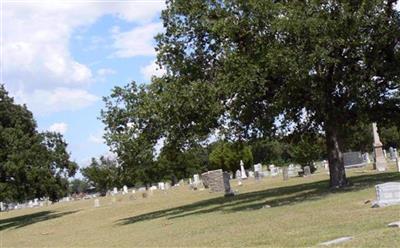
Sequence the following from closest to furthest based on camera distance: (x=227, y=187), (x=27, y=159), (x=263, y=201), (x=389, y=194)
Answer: (x=389, y=194) < (x=263, y=201) < (x=227, y=187) < (x=27, y=159)

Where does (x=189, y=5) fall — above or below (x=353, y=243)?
above

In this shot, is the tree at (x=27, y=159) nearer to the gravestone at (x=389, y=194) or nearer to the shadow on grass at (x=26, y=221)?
the shadow on grass at (x=26, y=221)

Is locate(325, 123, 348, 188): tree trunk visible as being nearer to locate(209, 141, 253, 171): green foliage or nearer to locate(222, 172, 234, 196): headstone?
locate(222, 172, 234, 196): headstone

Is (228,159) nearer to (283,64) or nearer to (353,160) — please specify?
(353,160)

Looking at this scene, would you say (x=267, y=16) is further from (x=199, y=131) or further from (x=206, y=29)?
(x=199, y=131)

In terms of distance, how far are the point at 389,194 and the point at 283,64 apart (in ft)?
21.2

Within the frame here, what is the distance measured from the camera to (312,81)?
23.1 m

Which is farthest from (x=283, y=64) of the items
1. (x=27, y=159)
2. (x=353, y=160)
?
(x=353, y=160)

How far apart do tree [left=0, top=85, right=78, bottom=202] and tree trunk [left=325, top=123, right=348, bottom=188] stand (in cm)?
2441

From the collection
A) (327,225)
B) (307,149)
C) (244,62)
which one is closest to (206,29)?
(244,62)

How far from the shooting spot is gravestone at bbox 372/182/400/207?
51.7 ft

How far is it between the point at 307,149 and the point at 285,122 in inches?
1330

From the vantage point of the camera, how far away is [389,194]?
15.9 m

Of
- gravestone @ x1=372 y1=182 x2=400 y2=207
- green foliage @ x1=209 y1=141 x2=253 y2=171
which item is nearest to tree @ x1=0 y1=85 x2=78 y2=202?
gravestone @ x1=372 y1=182 x2=400 y2=207
